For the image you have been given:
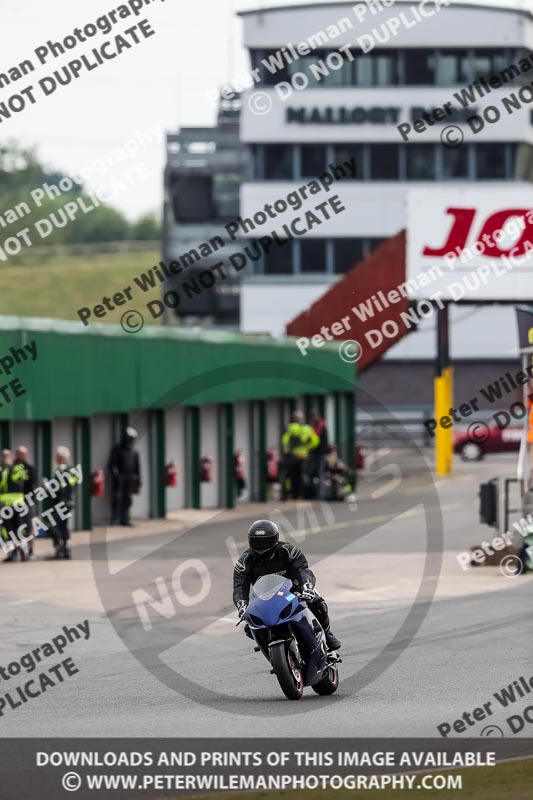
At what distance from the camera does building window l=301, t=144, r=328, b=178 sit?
7194cm

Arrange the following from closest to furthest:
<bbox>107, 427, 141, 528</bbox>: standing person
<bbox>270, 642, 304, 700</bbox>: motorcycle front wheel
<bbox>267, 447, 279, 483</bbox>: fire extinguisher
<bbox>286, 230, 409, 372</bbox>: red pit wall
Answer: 1. <bbox>270, 642, 304, 700</bbox>: motorcycle front wheel
2. <bbox>107, 427, 141, 528</bbox>: standing person
3. <bbox>267, 447, 279, 483</bbox>: fire extinguisher
4. <bbox>286, 230, 409, 372</bbox>: red pit wall

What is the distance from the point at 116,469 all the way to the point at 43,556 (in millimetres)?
5850

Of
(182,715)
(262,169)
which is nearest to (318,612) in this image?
(182,715)

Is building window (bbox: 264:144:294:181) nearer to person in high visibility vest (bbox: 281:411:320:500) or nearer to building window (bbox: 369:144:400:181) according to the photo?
building window (bbox: 369:144:400:181)

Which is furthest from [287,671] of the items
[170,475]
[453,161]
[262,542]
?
[453,161]

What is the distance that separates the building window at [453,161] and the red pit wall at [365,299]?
84.5 feet

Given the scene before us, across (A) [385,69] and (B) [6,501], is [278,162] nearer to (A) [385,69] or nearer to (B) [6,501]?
(A) [385,69]

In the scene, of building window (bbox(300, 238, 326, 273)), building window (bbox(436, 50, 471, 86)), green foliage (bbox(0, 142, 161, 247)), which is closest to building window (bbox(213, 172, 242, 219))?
building window (bbox(300, 238, 326, 273))

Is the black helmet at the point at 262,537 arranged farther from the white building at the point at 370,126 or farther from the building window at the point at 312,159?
the building window at the point at 312,159

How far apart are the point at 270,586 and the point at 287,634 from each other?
15.6 inches

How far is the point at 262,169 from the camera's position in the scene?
71938 mm

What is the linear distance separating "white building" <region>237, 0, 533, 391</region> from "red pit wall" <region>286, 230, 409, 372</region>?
2336 cm

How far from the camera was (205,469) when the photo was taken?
36406mm
